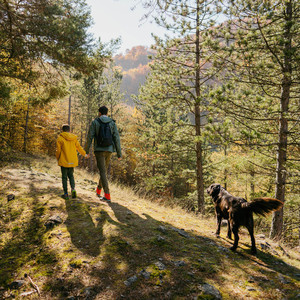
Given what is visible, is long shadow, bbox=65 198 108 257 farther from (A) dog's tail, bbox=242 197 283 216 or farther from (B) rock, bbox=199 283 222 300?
(A) dog's tail, bbox=242 197 283 216

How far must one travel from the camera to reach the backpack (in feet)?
15.8

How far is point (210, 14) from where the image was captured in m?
8.12

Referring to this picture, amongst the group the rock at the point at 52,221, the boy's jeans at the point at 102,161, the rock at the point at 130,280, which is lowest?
the rock at the point at 130,280

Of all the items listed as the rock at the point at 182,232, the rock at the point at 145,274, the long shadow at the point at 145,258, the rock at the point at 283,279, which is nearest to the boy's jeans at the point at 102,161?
Answer: the long shadow at the point at 145,258

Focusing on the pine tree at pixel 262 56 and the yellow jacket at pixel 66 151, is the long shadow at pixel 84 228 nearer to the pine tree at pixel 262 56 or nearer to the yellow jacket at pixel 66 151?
the yellow jacket at pixel 66 151

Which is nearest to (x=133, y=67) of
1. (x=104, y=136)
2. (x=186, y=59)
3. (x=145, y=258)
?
(x=186, y=59)

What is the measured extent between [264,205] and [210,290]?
5.19 ft

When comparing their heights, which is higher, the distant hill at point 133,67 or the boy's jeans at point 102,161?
the distant hill at point 133,67

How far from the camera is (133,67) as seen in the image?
4980 inches

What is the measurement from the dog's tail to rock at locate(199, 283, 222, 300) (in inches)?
58.2

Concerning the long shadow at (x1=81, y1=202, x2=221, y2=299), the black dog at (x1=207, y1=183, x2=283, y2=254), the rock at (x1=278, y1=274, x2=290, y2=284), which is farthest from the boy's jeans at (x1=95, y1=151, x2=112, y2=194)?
the rock at (x1=278, y1=274, x2=290, y2=284)

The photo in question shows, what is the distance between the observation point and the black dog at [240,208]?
3.04m

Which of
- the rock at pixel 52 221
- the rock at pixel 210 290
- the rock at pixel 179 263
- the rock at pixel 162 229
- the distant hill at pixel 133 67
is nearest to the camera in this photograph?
the rock at pixel 210 290

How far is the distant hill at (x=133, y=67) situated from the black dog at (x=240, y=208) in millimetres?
94057
